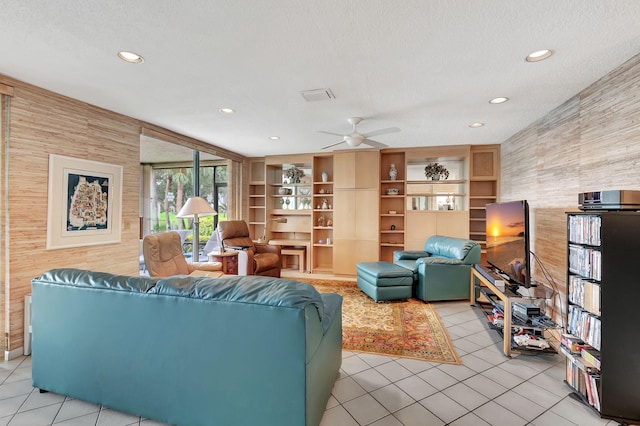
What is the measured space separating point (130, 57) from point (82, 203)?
1.79 meters

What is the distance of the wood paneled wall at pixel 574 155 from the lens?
2172 mm

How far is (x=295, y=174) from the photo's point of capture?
6.23 m

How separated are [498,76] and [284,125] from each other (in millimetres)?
2513

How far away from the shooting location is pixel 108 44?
197 cm

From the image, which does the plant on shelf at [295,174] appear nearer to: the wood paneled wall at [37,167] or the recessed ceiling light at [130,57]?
the wood paneled wall at [37,167]

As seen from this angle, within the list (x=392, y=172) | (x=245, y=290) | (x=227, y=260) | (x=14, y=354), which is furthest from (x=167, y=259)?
(x=392, y=172)

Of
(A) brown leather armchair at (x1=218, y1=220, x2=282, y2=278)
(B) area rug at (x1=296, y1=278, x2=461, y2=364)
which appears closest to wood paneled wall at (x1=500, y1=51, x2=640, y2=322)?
(B) area rug at (x1=296, y1=278, x2=461, y2=364)

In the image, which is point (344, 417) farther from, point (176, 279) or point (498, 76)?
point (498, 76)

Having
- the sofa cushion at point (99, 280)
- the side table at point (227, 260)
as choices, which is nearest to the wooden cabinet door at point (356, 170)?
the side table at point (227, 260)

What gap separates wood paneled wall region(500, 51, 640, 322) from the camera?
217 centimetres

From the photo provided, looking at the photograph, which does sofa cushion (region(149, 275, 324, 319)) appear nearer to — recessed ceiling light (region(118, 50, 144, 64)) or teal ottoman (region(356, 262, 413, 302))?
recessed ceiling light (region(118, 50, 144, 64))

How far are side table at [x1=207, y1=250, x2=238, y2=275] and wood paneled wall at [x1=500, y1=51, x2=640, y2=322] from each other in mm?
4008

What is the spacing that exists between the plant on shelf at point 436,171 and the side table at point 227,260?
12.3 feet

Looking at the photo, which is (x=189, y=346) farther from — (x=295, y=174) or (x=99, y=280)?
(x=295, y=174)
